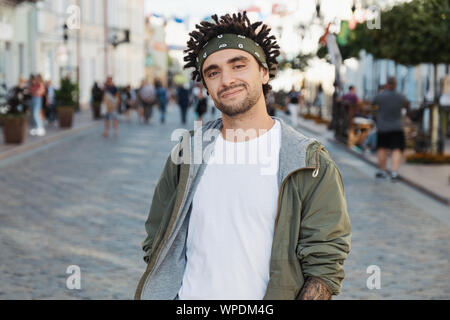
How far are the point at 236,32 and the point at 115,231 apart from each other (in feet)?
22.4

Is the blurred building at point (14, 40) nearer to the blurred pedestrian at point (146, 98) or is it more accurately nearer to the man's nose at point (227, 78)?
the blurred pedestrian at point (146, 98)

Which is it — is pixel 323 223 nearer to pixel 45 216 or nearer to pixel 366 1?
pixel 45 216

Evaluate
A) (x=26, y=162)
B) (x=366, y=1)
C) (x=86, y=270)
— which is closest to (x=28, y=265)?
(x=86, y=270)

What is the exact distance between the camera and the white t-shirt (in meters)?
2.71

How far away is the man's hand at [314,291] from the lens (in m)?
2.66

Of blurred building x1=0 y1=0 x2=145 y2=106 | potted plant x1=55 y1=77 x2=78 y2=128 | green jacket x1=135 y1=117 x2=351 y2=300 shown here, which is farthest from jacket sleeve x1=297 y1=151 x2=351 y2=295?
potted plant x1=55 y1=77 x2=78 y2=128

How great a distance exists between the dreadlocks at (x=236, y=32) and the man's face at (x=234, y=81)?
0.27 feet

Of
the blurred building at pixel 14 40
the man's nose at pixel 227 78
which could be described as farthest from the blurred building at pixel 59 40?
the man's nose at pixel 227 78

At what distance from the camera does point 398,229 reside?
9.88 m

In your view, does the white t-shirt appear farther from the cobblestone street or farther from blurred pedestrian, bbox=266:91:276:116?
the cobblestone street

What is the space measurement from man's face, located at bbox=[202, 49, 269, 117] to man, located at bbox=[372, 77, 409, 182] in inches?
490

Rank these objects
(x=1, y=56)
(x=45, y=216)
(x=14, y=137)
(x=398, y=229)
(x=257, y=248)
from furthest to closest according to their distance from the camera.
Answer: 1. (x=1, y=56)
2. (x=14, y=137)
3. (x=45, y=216)
4. (x=398, y=229)
5. (x=257, y=248)

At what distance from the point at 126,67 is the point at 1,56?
37004 mm

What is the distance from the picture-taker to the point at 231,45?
9.45ft
